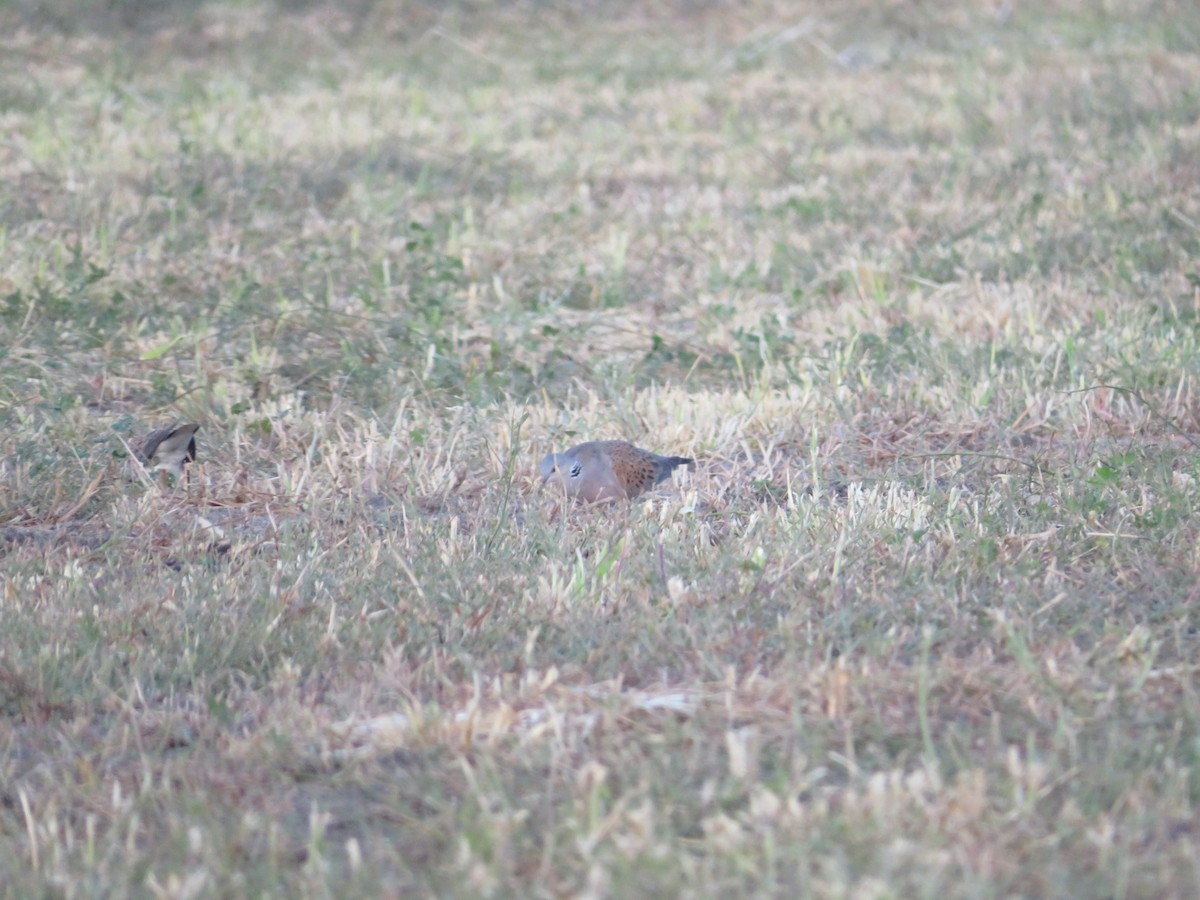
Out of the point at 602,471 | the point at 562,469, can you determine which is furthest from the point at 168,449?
the point at 602,471

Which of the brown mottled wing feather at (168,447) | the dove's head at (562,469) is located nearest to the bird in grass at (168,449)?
the brown mottled wing feather at (168,447)

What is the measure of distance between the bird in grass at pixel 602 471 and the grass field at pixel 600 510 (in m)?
0.09

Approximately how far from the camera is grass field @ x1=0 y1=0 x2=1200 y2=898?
2.22 metres

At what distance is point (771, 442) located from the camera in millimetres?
4367

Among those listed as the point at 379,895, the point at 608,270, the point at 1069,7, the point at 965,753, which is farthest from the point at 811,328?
the point at 1069,7

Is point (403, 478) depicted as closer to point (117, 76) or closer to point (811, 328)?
point (811, 328)

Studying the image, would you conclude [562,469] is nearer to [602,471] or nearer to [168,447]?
[602,471]

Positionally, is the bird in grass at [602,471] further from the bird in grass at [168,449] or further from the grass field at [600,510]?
the bird in grass at [168,449]

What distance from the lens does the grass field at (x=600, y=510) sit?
222 centimetres

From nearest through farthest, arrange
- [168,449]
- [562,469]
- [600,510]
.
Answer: [600,510] → [562,469] → [168,449]

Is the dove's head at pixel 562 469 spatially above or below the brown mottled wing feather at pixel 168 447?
above

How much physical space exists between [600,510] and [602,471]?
0.12m

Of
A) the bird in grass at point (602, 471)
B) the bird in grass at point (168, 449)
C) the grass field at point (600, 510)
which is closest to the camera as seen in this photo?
the grass field at point (600, 510)

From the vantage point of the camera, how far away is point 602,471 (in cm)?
389
